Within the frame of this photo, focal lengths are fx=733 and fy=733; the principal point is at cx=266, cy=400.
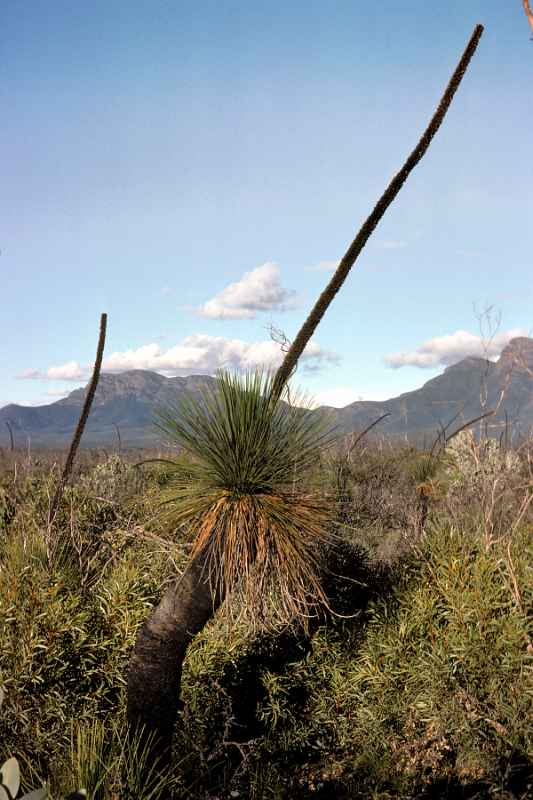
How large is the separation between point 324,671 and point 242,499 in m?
2.51

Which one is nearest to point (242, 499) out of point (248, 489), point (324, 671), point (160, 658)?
point (248, 489)

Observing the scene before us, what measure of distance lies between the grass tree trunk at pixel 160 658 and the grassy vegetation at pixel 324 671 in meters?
0.20

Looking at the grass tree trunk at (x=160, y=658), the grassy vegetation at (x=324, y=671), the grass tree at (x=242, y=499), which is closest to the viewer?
the grass tree at (x=242, y=499)

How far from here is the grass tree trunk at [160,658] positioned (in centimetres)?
461

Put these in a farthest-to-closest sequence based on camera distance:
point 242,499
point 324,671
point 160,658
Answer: point 324,671, point 160,658, point 242,499

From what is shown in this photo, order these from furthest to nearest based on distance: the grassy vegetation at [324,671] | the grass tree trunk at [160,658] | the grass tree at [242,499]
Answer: the grassy vegetation at [324,671] < the grass tree trunk at [160,658] < the grass tree at [242,499]

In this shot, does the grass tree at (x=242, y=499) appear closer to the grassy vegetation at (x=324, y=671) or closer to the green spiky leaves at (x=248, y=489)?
the green spiky leaves at (x=248, y=489)

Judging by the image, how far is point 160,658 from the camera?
4.62 meters

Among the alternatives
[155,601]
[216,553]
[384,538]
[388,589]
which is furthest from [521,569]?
[384,538]

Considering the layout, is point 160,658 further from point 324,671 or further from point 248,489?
point 324,671

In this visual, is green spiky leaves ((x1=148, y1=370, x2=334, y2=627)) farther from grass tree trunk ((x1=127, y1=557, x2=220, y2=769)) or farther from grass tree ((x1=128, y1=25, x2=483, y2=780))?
grass tree trunk ((x1=127, y1=557, x2=220, y2=769))

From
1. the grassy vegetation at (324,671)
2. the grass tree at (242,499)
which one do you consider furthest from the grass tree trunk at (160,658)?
the grassy vegetation at (324,671)

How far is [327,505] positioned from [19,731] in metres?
2.61

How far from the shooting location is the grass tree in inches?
163
